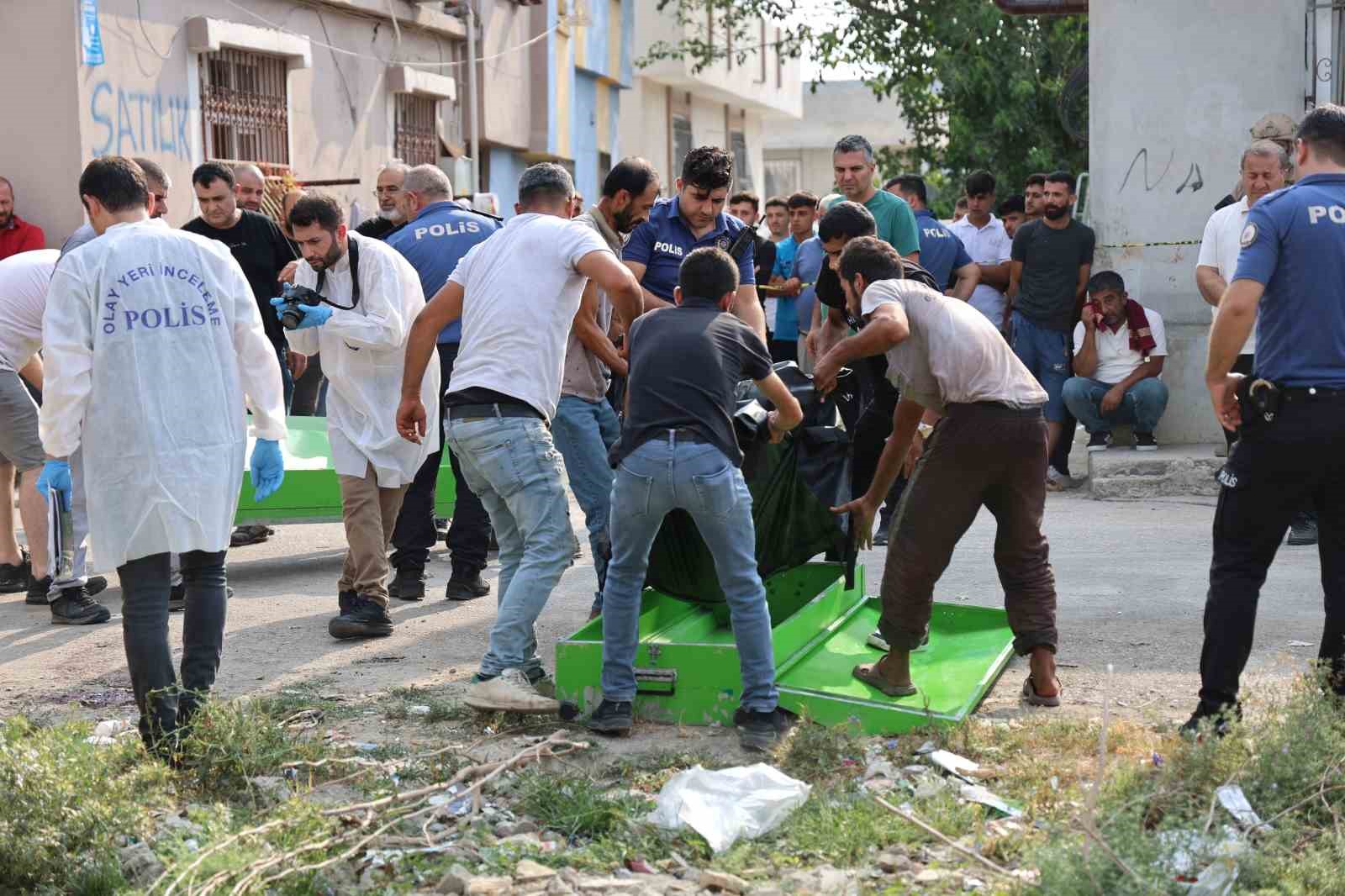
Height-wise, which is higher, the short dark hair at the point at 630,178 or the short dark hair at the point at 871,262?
the short dark hair at the point at 630,178

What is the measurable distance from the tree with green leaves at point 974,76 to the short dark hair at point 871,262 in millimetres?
11353

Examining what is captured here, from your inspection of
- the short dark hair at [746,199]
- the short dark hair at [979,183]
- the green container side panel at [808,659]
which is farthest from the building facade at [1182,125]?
the green container side panel at [808,659]

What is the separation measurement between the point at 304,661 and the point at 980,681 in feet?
8.84

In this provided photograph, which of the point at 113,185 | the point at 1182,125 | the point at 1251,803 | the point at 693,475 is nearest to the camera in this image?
the point at 1251,803

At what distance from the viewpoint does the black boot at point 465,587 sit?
7.69 meters

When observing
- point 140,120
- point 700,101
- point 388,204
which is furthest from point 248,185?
point 700,101

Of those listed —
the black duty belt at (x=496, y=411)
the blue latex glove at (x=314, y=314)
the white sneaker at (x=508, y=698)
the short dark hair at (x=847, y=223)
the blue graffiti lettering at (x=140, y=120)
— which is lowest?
the white sneaker at (x=508, y=698)

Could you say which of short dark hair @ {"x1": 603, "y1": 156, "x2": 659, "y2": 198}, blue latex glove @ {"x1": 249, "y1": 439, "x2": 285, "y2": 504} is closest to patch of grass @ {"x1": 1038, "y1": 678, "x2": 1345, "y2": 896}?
blue latex glove @ {"x1": 249, "y1": 439, "x2": 285, "y2": 504}

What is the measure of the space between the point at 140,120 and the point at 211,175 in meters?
3.72

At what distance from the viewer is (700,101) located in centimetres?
3238

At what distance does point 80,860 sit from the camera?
4098 mm

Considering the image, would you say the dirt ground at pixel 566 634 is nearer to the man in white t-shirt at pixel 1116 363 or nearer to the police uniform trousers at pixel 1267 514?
the police uniform trousers at pixel 1267 514

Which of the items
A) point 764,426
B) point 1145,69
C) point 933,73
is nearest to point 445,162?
point 933,73

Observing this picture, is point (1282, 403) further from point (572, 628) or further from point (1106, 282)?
point (1106, 282)
